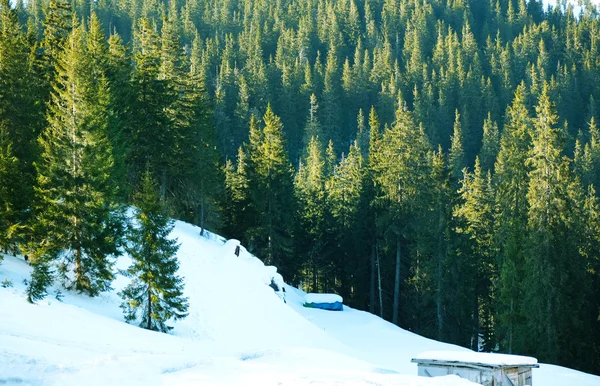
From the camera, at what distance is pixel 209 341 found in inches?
945

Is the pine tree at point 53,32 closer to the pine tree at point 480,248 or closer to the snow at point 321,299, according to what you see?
the snow at point 321,299

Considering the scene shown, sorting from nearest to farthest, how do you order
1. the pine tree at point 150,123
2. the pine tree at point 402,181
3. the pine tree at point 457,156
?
1. the pine tree at point 150,123
2. the pine tree at point 402,181
3. the pine tree at point 457,156

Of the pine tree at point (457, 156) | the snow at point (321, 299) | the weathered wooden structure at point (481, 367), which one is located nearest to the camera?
the weathered wooden structure at point (481, 367)

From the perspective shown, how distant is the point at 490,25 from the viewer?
16488cm

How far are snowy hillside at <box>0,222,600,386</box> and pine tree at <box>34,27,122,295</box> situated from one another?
1491 mm

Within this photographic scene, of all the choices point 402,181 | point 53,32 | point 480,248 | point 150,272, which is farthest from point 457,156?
point 150,272

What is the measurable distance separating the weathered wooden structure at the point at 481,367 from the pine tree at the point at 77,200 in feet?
43.2

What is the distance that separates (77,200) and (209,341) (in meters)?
7.57

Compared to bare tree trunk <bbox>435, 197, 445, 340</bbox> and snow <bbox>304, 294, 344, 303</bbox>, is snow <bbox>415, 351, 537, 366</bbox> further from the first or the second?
bare tree trunk <bbox>435, 197, 445, 340</bbox>

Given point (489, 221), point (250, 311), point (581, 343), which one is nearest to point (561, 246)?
point (581, 343)

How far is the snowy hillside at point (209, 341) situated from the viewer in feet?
39.2

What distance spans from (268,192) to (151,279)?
1044 inches

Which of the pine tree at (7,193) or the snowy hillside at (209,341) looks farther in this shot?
the pine tree at (7,193)

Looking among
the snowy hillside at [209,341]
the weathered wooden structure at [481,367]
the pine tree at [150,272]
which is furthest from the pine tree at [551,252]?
the pine tree at [150,272]
